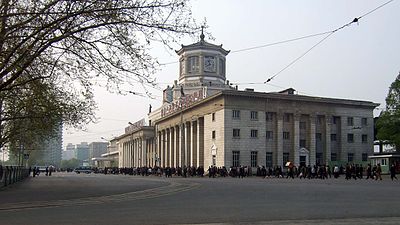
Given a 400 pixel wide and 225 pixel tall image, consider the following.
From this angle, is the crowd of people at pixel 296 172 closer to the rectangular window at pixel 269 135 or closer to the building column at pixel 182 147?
the building column at pixel 182 147

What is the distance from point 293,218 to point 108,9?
11298 mm

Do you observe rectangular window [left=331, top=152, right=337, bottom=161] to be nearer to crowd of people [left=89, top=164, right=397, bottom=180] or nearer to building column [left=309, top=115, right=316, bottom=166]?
building column [left=309, top=115, right=316, bottom=166]

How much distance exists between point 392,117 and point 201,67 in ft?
154

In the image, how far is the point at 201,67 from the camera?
114312 mm

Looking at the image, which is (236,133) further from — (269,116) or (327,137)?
(327,137)

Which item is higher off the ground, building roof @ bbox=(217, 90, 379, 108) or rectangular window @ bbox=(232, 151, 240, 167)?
building roof @ bbox=(217, 90, 379, 108)

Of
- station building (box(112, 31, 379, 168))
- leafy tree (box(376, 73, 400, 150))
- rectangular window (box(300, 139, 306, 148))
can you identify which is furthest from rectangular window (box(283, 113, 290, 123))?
leafy tree (box(376, 73, 400, 150))

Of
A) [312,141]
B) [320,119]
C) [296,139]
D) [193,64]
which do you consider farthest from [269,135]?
[193,64]

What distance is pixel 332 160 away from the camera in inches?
3679

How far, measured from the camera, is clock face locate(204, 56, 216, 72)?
11531cm

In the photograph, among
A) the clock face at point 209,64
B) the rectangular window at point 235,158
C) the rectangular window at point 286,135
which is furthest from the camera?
the clock face at point 209,64

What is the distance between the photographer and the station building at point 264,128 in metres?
83.7

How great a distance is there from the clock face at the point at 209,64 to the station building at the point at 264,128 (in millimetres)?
323

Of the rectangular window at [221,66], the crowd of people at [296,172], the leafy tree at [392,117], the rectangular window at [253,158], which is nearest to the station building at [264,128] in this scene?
the rectangular window at [253,158]
